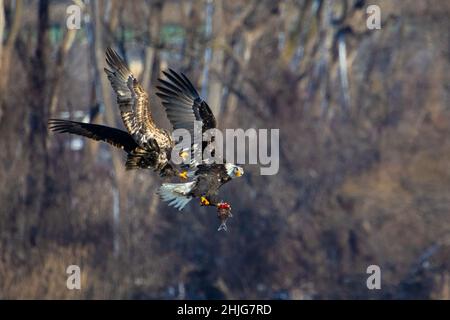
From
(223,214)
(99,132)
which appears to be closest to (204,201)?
(223,214)

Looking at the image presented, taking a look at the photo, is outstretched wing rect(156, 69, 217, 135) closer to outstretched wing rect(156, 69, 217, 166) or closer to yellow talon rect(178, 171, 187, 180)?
outstretched wing rect(156, 69, 217, 166)

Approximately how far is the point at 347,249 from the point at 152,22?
6.29m

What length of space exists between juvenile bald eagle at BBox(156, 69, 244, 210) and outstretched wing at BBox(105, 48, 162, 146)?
0.20m

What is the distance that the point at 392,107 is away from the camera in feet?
91.2

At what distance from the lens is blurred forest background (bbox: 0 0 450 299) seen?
18.2m

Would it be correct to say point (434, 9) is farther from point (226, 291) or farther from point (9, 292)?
point (9, 292)

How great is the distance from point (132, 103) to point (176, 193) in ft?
2.85

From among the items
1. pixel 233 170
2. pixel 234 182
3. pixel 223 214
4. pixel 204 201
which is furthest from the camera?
pixel 234 182

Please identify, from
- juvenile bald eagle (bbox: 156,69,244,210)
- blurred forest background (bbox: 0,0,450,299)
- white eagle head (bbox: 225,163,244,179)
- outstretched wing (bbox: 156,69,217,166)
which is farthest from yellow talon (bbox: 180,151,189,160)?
blurred forest background (bbox: 0,0,450,299)

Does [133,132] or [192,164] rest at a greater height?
[133,132]

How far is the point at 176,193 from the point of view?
959 centimetres

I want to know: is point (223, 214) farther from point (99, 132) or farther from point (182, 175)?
point (99, 132)

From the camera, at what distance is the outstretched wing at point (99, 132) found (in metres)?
9.54

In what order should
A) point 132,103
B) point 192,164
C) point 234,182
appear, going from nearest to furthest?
point 192,164, point 132,103, point 234,182
